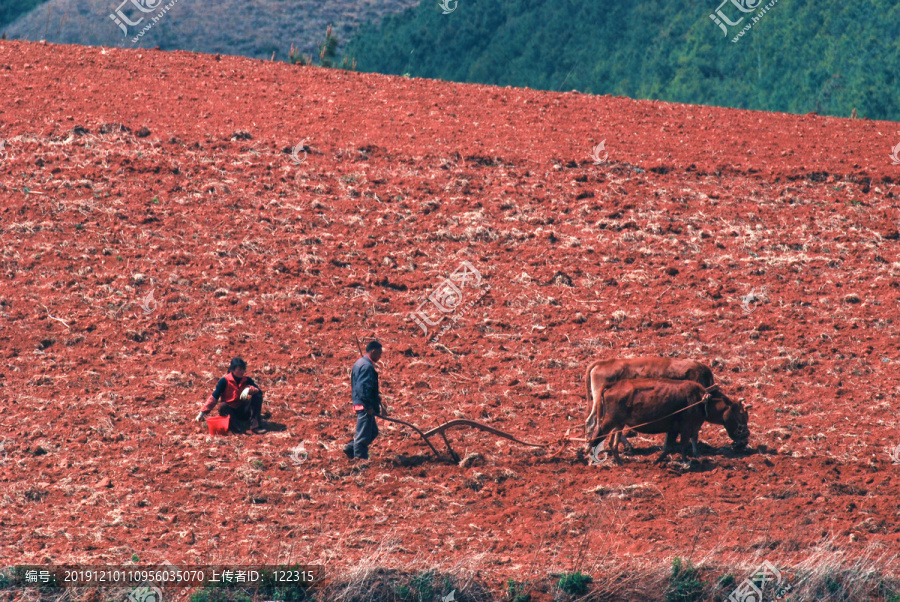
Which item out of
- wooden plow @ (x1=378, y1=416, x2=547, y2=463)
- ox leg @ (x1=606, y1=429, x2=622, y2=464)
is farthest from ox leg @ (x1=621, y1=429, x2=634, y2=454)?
wooden plow @ (x1=378, y1=416, x2=547, y2=463)

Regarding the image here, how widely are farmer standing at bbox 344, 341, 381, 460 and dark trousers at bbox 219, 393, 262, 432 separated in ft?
4.25

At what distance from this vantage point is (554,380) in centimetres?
1221

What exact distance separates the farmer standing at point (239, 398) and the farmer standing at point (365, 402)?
1298 mm

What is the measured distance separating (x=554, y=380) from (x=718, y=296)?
3.99m

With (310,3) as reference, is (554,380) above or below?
below

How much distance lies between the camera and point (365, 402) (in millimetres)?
9906

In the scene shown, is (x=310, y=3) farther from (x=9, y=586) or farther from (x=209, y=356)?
(x=9, y=586)

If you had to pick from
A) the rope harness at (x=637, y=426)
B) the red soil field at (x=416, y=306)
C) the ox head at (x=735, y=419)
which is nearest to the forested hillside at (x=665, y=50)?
the red soil field at (x=416, y=306)

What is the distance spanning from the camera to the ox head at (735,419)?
10.2 metres

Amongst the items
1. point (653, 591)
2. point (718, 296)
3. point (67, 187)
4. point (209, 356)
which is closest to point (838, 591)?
point (653, 591)

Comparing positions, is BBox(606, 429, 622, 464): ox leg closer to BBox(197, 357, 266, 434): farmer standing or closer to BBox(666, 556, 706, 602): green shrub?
BBox(666, 556, 706, 602): green shrub

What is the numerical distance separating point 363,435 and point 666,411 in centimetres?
343

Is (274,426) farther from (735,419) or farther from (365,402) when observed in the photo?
(735,419)

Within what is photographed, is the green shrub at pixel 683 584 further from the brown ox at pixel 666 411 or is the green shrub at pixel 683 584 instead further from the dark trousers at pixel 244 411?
the dark trousers at pixel 244 411
